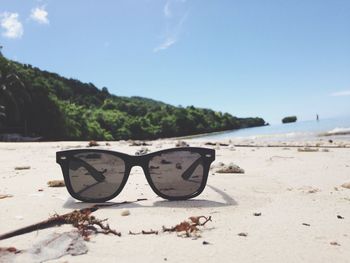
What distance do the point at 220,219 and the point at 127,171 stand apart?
1.01m

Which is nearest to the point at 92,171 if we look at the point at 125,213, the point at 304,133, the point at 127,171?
the point at 127,171

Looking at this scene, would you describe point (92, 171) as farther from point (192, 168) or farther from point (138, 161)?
point (192, 168)

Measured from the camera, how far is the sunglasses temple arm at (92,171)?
3.12 meters

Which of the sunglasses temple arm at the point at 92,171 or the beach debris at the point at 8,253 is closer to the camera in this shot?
the beach debris at the point at 8,253

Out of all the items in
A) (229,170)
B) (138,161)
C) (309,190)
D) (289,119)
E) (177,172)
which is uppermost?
(289,119)

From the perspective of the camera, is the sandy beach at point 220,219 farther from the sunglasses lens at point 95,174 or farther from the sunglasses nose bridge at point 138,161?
the sunglasses nose bridge at point 138,161

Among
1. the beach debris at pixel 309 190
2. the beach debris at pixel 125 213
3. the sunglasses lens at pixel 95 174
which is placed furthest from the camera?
the beach debris at pixel 309 190

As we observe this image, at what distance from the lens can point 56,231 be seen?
2135mm

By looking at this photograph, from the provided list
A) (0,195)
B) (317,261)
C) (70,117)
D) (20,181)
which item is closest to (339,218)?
(317,261)

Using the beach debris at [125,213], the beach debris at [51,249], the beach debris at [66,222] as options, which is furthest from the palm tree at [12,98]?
the beach debris at [51,249]

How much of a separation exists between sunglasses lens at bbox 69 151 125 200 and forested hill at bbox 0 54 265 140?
118ft

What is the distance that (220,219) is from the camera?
95.7 inches

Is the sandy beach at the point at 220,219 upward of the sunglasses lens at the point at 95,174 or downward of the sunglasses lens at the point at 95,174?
downward

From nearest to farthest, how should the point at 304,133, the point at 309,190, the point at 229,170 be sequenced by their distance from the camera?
the point at 309,190 → the point at 229,170 → the point at 304,133
